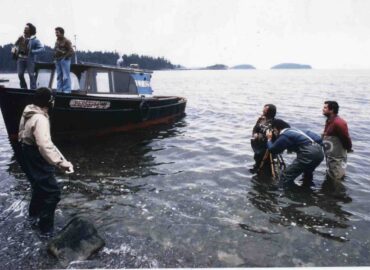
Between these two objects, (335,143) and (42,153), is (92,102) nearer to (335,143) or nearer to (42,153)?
(42,153)

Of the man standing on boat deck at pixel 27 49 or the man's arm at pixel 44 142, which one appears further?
the man standing on boat deck at pixel 27 49

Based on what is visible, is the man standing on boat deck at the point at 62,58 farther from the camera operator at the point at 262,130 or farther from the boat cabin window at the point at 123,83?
the camera operator at the point at 262,130

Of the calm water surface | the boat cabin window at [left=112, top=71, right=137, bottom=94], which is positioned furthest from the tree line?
the calm water surface

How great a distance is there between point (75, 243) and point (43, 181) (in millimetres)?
1140

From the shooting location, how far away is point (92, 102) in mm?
12547

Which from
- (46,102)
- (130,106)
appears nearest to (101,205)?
(46,102)

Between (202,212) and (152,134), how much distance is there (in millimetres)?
8691

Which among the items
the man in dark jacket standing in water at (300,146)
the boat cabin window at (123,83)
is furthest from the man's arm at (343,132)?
the boat cabin window at (123,83)

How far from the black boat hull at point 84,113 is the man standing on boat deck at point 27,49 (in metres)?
1.52

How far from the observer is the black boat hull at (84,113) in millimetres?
11047

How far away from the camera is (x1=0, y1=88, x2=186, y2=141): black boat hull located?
11047 mm

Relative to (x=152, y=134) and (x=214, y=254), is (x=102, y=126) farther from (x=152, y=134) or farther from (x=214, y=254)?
(x=214, y=254)

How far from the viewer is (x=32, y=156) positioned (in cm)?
525

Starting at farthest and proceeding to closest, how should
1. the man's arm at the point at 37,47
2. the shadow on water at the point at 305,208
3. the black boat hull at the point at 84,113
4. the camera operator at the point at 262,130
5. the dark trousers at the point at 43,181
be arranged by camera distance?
the man's arm at the point at 37,47 < the black boat hull at the point at 84,113 < the camera operator at the point at 262,130 < the shadow on water at the point at 305,208 < the dark trousers at the point at 43,181
